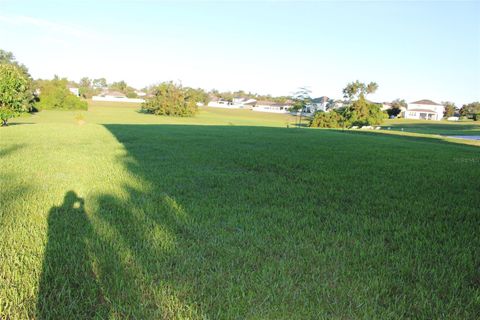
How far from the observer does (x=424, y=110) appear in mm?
97438

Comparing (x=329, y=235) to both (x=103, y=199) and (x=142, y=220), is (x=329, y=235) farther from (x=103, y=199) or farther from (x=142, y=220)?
→ (x=103, y=199)

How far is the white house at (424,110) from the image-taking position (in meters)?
96.0

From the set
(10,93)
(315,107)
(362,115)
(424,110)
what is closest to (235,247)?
(10,93)

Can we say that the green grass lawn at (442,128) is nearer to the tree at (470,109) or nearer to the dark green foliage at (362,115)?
the dark green foliage at (362,115)

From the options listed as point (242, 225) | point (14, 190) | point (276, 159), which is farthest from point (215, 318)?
point (276, 159)

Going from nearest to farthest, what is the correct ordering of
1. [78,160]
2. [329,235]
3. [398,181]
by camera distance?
1. [329,235]
2. [398,181]
3. [78,160]

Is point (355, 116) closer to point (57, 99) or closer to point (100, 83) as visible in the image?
point (57, 99)

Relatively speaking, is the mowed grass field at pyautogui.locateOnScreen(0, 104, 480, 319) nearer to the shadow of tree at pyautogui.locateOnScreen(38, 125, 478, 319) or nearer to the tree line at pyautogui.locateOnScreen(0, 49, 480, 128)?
the shadow of tree at pyautogui.locateOnScreen(38, 125, 478, 319)

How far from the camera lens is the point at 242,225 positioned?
3.62 m

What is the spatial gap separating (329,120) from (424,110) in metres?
71.0

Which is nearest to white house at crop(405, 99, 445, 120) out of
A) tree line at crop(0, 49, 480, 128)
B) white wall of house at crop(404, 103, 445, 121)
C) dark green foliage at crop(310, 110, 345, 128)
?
white wall of house at crop(404, 103, 445, 121)

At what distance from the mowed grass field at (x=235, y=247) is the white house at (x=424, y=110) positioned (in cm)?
10236

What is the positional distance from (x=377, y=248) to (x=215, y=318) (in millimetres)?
1785

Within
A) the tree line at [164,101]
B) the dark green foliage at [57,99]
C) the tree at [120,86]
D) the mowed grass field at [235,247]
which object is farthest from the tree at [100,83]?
the mowed grass field at [235,247]
